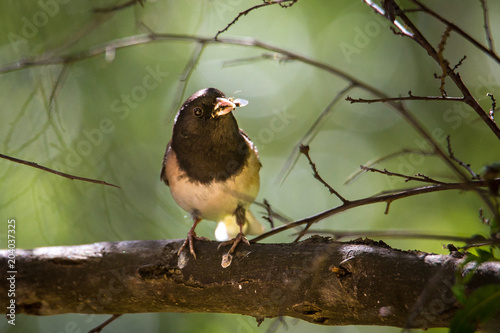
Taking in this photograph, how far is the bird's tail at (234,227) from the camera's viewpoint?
310 centimetres

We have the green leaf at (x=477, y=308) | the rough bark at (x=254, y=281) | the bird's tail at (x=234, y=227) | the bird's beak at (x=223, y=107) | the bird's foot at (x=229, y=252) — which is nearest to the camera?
the green leaf at (x=477, y=308)

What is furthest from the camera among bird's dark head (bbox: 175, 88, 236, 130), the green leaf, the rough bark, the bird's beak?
bird's dark head (bbox: 175, 88, 236, 130)

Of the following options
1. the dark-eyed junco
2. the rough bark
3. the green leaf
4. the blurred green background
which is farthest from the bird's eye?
the green leaf

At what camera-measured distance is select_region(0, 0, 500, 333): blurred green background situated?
3.16 m

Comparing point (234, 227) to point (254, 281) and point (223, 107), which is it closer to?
point (223, 107)

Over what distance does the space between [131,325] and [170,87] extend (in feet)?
7.04

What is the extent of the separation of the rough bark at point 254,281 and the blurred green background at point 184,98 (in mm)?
519

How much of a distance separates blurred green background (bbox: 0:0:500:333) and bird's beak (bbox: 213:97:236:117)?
28 centimetres

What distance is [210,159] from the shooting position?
257 centimetres

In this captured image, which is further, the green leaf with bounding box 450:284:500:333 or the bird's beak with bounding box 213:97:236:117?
the bird's beak with bounding box 213:97:236:117

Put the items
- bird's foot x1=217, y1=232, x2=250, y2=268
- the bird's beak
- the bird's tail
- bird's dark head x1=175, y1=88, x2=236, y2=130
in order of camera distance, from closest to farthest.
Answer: bird's foot x1=217, y1=232, x2=250, y2=268
the bird's beak
bird's dark head x1=175, y1=88, x2=236, y2=130
the bird's tail

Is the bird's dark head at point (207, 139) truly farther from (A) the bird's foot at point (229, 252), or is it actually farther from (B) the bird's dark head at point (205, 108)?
(A) the bird's foot at point (229, 252)

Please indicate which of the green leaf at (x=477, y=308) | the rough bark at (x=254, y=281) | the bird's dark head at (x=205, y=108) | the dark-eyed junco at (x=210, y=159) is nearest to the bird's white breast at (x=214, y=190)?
the dark-eyed junco at (x=210, y=159)

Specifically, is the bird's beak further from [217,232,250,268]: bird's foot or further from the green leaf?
the green leaf
